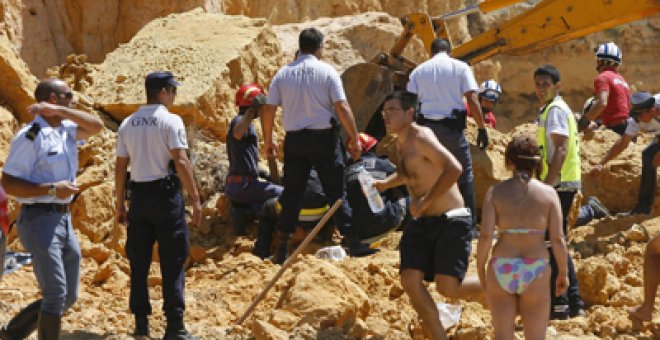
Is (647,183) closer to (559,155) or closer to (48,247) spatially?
(559,155)

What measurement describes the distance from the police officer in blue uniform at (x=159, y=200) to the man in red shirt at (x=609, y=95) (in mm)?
4898

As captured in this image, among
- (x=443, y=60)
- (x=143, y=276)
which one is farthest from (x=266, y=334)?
(x=443, y=60)

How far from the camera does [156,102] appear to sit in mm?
7227

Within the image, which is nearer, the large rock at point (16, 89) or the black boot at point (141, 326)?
the black boot at point (141, 326)

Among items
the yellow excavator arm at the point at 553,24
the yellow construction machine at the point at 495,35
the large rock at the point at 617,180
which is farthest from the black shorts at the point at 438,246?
the yellow excavator arm at the point at 553,24

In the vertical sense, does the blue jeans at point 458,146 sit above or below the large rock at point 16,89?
below

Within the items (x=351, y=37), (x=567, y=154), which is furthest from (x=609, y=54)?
(x=351, y=37)

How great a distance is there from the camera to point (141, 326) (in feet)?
23.7

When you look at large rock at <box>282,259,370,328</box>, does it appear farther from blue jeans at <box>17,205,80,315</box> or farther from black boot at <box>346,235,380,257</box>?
blue jeans at <box>17,205,80,315</box>

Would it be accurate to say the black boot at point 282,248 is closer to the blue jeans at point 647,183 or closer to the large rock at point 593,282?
the large rock at point 593,282

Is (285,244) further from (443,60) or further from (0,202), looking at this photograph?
(0,202)

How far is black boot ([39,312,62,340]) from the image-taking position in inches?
249

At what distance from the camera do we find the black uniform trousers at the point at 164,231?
706cm

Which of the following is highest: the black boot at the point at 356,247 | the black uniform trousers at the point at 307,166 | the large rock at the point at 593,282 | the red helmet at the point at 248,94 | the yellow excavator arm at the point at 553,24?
the yellow excavator arm at the point at 553,24
